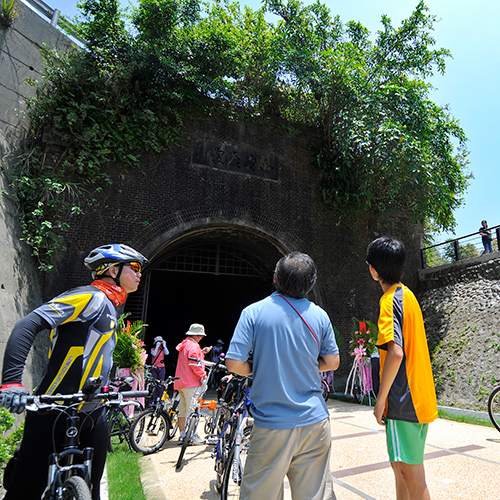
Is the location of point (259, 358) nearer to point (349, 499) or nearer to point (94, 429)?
point (94, 429)

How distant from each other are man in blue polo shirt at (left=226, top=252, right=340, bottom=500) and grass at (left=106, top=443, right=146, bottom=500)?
213 cm

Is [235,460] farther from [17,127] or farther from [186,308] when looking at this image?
[186,308]

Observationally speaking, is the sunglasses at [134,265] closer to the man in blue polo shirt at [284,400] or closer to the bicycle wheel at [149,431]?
the man in blue polo shirt at [284,400]

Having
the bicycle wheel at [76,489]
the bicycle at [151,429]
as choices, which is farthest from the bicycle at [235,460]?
the bicycle at [151,429]

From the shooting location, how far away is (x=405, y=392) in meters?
2.18

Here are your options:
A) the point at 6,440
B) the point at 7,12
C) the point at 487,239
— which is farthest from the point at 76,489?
the point at 487,239

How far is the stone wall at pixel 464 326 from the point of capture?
892cm

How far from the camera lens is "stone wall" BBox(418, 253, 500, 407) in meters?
8.92

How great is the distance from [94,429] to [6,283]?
19.7ft

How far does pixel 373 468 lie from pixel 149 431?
3.00m

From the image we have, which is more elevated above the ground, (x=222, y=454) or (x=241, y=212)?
(x=241, y=212)

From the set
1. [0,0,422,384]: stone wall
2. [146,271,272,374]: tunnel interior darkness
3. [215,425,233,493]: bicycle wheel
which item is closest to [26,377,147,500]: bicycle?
[215,425,233,493]: bicycle wheel

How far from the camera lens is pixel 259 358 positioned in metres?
1.91

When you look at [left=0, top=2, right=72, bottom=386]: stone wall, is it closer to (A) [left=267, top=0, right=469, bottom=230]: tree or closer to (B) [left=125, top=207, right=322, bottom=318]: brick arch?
(B) [left=125, top=207, right=322, bottom=318]: brick arch
